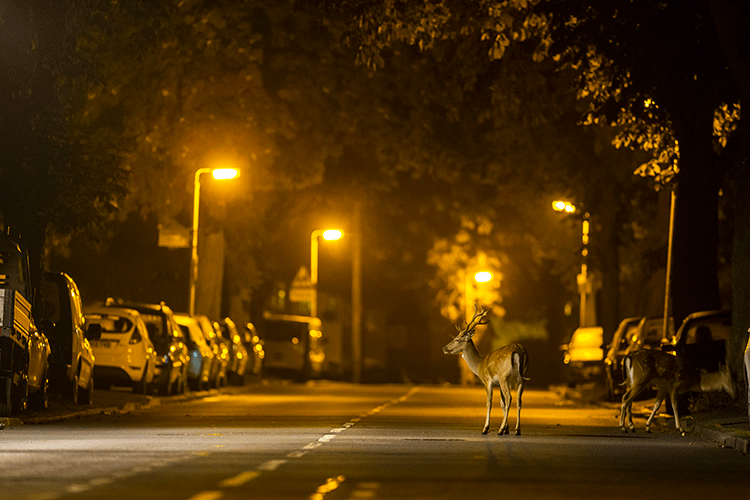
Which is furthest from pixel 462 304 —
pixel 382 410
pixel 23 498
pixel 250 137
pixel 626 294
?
pixel 23 498

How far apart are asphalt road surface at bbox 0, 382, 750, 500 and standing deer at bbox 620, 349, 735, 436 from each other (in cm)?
42

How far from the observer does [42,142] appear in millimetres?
27031

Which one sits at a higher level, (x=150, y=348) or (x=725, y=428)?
(x=150, y=348)

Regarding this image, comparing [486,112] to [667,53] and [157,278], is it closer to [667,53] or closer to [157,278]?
[667,53]

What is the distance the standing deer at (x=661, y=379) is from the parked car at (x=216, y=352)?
20.2 meters

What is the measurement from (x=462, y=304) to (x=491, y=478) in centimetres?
5513

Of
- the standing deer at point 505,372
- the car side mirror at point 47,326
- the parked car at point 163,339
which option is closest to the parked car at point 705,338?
the standing deer at point 505,372

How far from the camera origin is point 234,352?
160ft

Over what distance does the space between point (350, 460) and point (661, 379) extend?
8.56 meters

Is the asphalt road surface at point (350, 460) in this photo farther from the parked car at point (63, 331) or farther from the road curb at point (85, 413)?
the parked car at point (63, 331)

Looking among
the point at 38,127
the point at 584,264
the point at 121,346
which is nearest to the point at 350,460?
the point at 38,127

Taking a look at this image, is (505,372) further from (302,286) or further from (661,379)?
(302,286)

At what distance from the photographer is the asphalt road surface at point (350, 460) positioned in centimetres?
1262

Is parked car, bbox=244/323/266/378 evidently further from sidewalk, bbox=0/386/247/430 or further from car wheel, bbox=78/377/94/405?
car wheel, bbox=78/377/94/405
